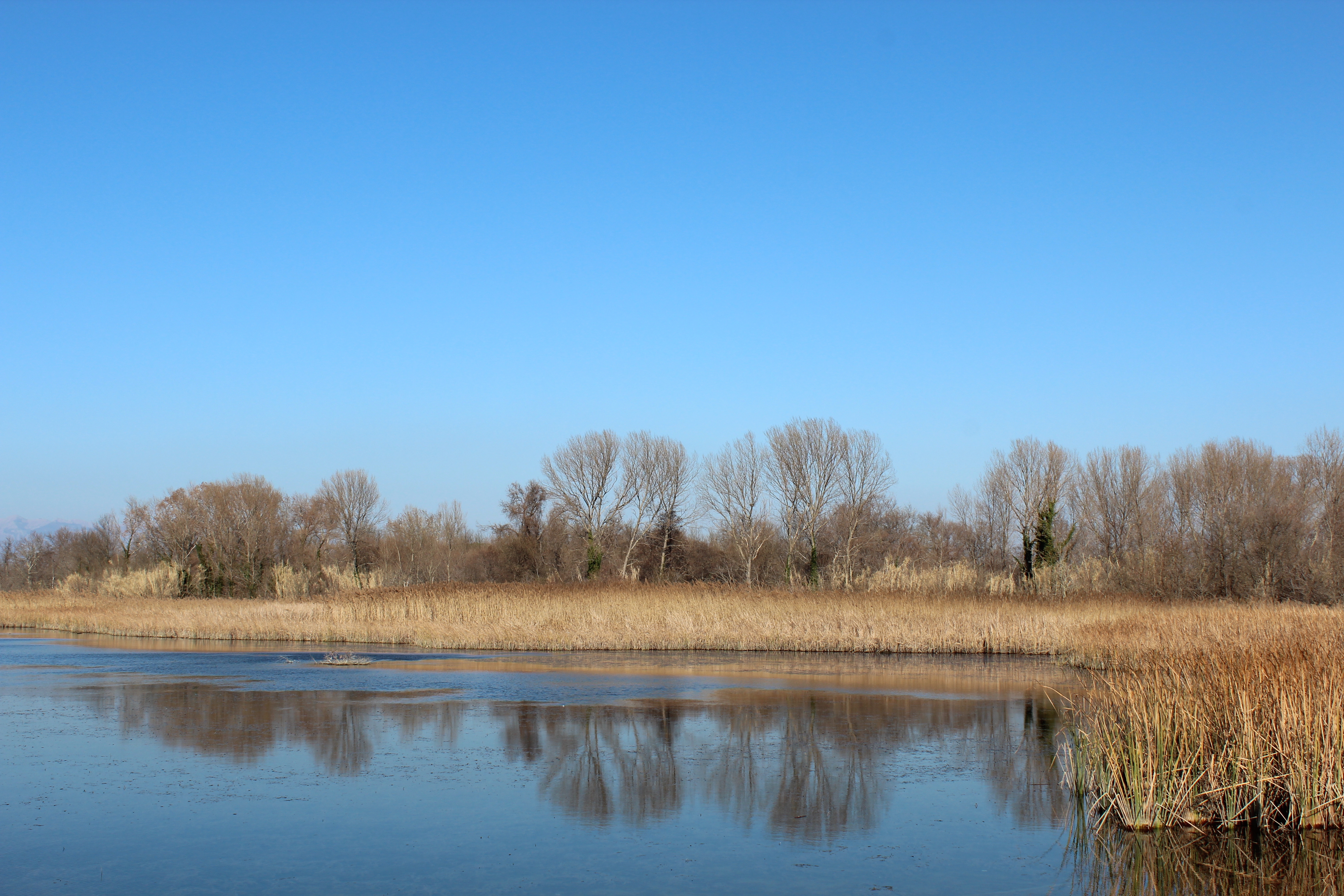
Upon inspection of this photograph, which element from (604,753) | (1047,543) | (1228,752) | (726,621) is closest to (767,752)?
(604,753)

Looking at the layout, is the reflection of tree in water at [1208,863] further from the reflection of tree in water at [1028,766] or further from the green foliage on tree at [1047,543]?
the green foliage on tree at [1047,543]

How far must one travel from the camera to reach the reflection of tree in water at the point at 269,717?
10523mm

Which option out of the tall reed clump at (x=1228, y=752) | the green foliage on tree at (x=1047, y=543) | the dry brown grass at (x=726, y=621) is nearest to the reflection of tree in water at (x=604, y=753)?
the tall reed clump at (x=1228, y=752)

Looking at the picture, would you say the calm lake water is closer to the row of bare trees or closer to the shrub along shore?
the shrub along shore

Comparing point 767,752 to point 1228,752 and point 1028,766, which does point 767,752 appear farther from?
point 1228,752

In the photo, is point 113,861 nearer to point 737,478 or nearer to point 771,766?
point 771,766

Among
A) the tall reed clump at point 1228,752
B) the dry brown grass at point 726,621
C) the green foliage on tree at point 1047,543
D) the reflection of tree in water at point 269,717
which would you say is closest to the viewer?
the tall reed clump at point 1228,752

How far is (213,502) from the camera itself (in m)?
51.0

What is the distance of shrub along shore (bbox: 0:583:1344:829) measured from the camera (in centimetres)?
741

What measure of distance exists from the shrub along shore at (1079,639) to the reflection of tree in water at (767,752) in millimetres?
1130

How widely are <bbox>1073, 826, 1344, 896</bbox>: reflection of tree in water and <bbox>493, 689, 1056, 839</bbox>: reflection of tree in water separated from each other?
1.10m

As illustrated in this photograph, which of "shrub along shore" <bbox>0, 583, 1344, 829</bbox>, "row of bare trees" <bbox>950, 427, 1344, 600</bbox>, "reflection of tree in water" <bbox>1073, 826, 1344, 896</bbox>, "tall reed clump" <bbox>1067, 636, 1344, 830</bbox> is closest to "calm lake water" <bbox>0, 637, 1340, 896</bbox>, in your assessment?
"reflection of tree in water" <bbox>1073, 826, 1344, 896</bbox>

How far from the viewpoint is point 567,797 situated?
8.48 metres

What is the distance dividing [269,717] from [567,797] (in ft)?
19.1
